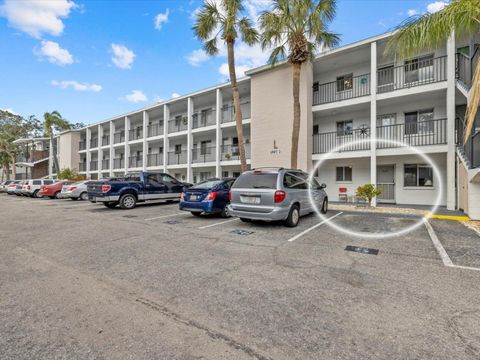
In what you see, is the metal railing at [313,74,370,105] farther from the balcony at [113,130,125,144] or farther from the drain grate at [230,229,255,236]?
the balcony at [113,130,125,144]

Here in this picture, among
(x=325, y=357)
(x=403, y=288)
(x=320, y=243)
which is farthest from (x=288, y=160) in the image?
(x=325, y=357)

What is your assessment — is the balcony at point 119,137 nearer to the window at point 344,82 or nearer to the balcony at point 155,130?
the balcony at point 155,130

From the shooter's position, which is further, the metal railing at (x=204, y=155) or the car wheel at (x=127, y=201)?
the metal railing at (x=204, y=155)

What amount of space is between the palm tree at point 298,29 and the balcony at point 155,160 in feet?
48.6

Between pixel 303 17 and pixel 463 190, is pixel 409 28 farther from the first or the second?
pixel 463 190

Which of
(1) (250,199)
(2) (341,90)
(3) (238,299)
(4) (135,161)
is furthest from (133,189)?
(4) (135,161)

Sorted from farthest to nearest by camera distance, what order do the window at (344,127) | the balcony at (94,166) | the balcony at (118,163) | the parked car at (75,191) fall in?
the balcony at (94,166)
the balcony at (118,163)
the parked car at (75,191)
the window at (344,127)

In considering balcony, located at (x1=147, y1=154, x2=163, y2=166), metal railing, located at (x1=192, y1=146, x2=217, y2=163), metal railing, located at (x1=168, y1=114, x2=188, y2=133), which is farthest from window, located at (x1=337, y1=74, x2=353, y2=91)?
balcony, located at (x1=147, y1=154, x2=163, y2=166)

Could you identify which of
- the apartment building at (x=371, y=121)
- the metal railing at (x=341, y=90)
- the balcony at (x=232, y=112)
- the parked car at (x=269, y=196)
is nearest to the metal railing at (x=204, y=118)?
the apartment building at (x=371, y=121)

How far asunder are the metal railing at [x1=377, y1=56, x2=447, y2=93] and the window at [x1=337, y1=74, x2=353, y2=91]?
146 centimetres

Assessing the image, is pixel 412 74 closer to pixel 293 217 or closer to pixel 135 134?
pixel 293 217

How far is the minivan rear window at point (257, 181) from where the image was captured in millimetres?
7207

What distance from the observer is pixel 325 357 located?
2084 millimetres

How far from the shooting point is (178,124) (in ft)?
76.2
